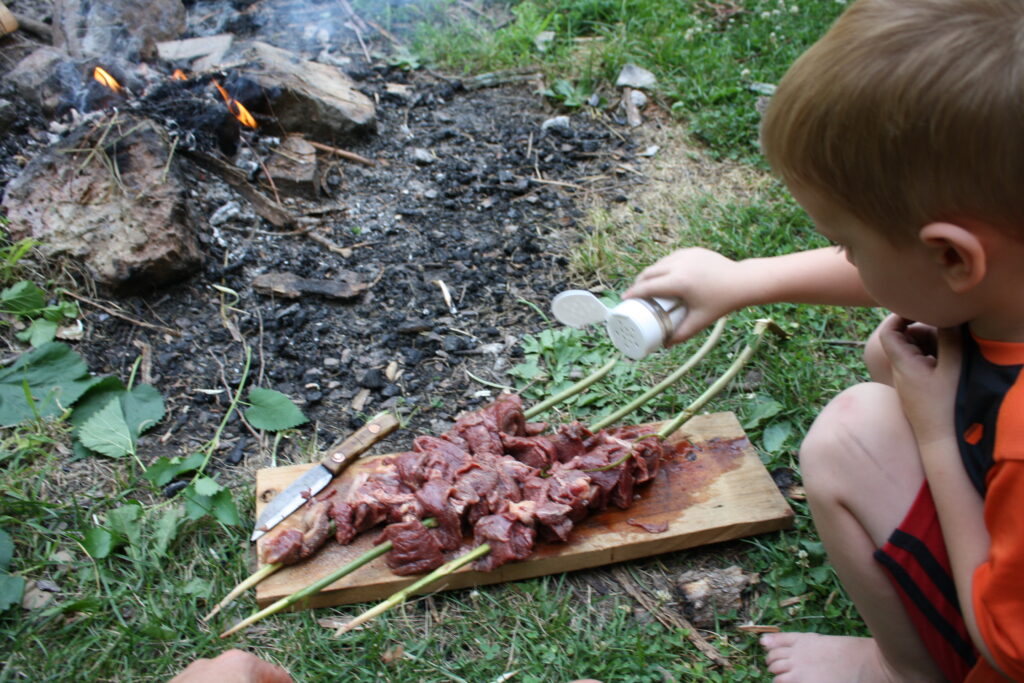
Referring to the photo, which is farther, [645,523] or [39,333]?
[39,333]

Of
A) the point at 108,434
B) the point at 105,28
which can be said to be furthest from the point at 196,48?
the point at 108,434

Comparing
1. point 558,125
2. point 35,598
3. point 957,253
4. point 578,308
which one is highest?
point 957,253

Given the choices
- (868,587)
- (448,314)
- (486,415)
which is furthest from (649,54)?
(868,587)

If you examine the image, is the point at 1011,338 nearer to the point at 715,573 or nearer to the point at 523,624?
the point at 715,573

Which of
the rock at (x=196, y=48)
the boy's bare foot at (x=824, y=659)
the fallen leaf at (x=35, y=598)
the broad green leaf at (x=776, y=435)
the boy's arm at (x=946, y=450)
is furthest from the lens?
the rock at (x=196, y=48)

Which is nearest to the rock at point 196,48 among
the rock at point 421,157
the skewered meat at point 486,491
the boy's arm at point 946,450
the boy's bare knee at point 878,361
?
the rock at point 421,157

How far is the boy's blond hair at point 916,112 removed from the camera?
135 cm

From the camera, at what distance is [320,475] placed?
2557mm

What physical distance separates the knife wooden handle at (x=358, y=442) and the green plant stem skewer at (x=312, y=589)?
1.21 feet

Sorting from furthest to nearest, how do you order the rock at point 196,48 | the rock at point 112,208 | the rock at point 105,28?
the rock at point 196,48 < the rock at point 105,28 < the rock at point 112,208

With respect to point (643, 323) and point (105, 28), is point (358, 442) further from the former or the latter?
point (105, 28)

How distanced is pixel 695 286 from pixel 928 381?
64 cm

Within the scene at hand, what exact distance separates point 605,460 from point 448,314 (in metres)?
1.23

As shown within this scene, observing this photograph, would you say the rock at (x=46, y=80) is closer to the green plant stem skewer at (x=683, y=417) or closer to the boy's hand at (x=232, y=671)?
the green plant stem skewer at (x=683, y=417)
